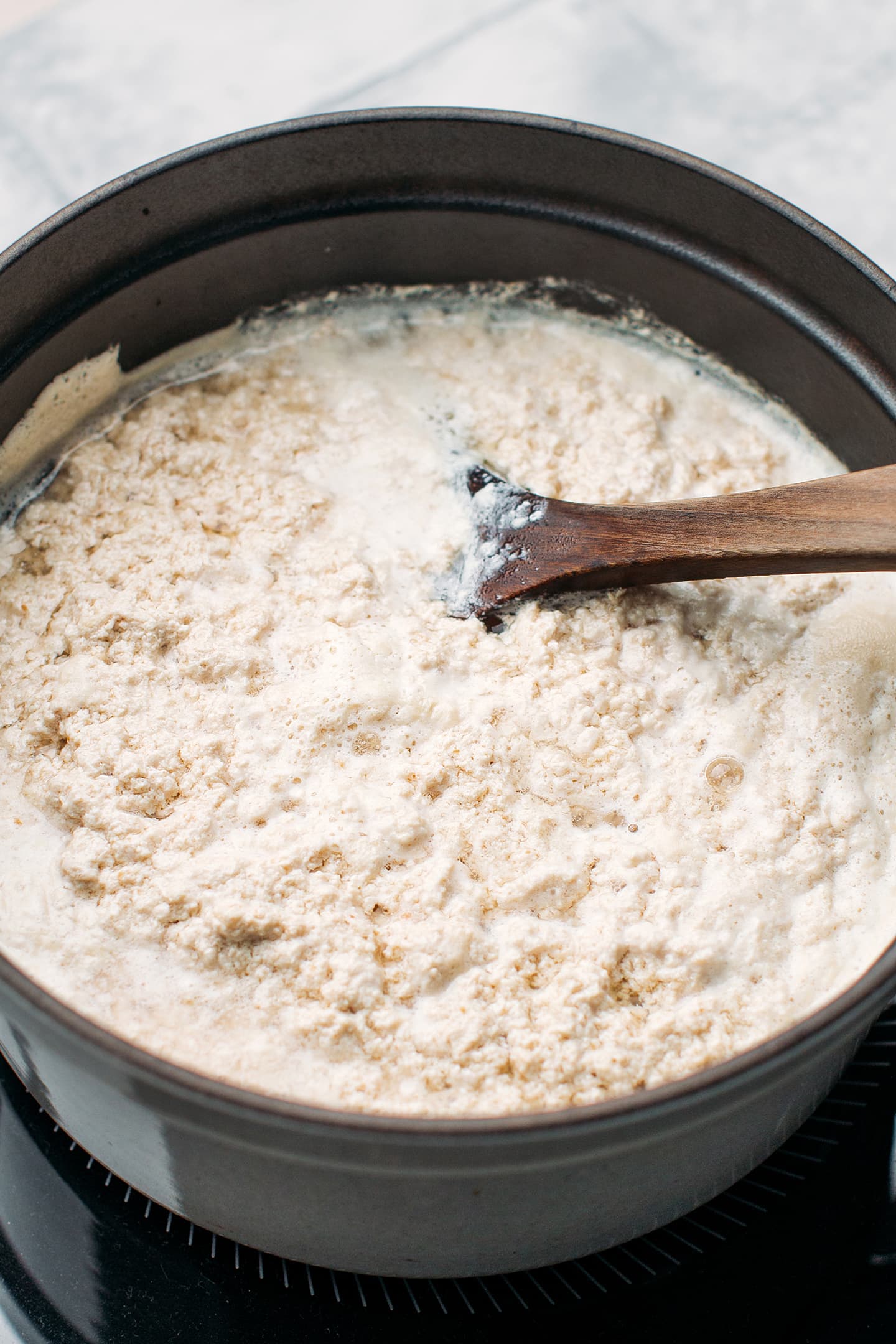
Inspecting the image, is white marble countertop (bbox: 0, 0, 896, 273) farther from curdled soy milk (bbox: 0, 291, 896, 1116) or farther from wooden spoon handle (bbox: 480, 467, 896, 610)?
wooden spoon handle (bbox: 480, 467, 896, 610)

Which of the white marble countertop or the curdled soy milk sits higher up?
the white marble countertop

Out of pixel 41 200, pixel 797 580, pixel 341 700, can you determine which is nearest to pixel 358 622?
pixel 341 700

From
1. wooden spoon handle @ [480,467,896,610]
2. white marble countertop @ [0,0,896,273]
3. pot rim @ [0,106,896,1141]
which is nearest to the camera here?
pot rim @ [0,106,896,1141]

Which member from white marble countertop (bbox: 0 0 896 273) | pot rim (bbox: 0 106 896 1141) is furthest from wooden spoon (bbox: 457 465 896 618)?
white marble countertop (bbox: 0 0 896 273)

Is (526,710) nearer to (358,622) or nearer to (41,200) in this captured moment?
(358,622)

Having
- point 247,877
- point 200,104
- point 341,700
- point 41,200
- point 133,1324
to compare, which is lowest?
point 133,1324
